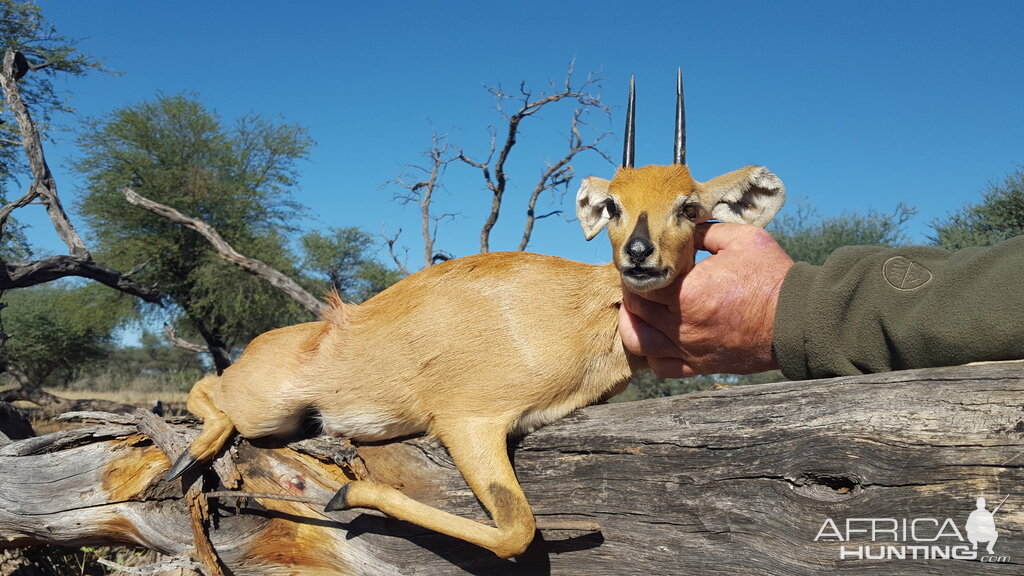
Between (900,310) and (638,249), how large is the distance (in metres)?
0.93

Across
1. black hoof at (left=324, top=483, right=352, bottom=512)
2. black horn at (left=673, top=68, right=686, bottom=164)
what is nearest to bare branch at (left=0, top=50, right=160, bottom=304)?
black hoof at (left=324, top=483, right=352, bottom=512)

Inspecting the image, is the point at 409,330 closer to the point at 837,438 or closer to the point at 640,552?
the point at 640,552

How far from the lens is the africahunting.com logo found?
1.97m

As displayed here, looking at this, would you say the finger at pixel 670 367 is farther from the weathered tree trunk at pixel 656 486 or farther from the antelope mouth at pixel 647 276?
the antelope mouth at pixel 647 276

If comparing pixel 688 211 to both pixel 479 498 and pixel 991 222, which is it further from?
pixel 991 222

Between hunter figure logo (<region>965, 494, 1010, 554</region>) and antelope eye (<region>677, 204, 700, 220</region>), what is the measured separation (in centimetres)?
150

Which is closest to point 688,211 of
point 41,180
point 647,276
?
point 647,276

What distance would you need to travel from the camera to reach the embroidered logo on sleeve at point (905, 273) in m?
2.32

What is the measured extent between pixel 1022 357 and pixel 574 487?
1.65m

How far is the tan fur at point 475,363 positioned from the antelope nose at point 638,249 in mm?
61

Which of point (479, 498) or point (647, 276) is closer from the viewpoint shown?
point (647, 276)

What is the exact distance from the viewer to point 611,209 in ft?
10.5

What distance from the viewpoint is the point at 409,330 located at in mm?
3375

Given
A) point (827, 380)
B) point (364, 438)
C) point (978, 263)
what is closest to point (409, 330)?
A: point (364, 438)
